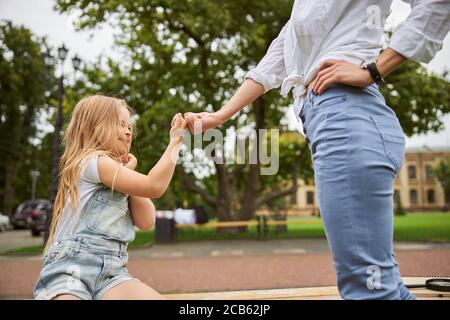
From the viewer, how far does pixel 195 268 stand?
840cm

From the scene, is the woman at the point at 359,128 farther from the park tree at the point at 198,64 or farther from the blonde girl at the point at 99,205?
the park tree at the point at 198,64

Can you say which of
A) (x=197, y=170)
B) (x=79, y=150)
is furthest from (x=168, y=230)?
(x=79, y=150)

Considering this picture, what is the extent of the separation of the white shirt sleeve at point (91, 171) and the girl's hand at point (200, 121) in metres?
0.38

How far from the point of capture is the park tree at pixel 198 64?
10973mm

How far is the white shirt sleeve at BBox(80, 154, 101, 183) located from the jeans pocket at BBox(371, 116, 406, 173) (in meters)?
1.01

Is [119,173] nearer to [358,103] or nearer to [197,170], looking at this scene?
[358,103]

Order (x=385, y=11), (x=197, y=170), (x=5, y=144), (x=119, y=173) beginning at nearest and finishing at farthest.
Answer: (x=385, y=11) < (x=119, y=173) < (x=197, y=170) < (x=5, y=144)

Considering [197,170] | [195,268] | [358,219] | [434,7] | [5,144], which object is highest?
[5,144]

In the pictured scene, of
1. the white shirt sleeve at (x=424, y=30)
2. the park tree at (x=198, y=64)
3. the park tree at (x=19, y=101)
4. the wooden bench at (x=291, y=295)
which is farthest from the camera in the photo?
the park tree at (x=19, y=101)

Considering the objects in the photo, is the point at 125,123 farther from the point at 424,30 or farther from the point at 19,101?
the point at 19,101

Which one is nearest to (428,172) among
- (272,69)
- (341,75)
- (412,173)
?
(412,173)

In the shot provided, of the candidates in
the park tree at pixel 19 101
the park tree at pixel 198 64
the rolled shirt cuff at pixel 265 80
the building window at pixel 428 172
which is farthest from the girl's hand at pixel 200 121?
the building window at pixel 428 172

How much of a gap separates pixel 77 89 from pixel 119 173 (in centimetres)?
1477

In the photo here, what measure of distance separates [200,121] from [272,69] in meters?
0.35
